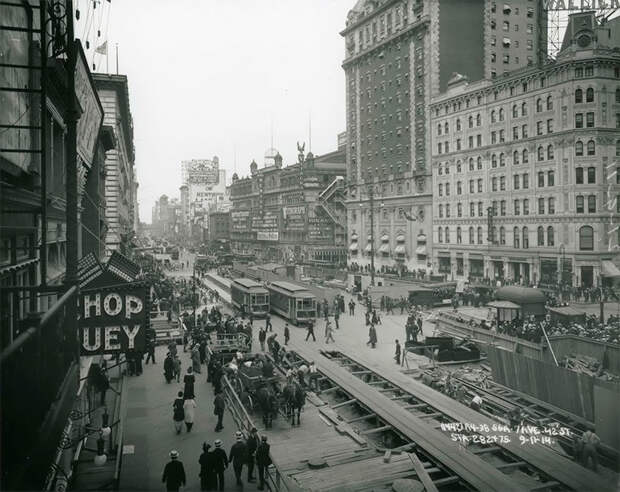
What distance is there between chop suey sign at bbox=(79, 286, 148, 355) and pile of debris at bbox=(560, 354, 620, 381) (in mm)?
17406

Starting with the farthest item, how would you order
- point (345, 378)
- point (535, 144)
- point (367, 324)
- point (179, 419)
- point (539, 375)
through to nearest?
point (535, 144), point (367, 324), point (345, 378), point (539, 375), point (179, 419)

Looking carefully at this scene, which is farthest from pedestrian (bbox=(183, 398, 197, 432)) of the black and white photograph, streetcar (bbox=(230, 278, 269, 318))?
streetcar (bbox=(230, 278, 269, 318))

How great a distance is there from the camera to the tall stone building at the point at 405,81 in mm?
72875

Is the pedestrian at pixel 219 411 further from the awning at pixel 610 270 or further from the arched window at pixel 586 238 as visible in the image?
the arched window at pixel 586 238

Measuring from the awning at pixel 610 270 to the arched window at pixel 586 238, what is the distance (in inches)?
75.2

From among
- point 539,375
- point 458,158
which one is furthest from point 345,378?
point 458,158

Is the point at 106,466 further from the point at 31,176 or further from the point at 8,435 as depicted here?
the point at 8,435

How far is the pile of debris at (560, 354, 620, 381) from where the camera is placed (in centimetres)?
2158

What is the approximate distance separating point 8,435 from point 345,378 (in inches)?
765

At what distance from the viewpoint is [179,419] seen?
1739 centimetres

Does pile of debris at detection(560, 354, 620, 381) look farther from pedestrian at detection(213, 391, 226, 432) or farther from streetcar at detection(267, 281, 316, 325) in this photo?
streetcar at detection(267, 281, 316, 325)

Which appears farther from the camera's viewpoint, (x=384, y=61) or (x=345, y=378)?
(x=384, y=61)

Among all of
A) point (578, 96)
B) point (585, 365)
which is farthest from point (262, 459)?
point (578, 96)

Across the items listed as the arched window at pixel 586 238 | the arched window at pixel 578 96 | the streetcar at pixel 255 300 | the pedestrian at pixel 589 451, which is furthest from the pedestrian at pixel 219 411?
the arched window at pixel 578 96
